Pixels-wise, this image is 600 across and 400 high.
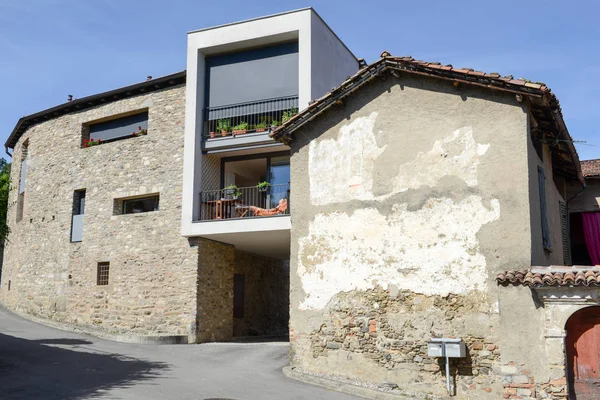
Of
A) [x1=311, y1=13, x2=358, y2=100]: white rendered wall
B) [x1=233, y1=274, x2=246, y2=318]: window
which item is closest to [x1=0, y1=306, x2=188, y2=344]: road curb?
[x1=233, y1=274, x2=246, y2=318]: window

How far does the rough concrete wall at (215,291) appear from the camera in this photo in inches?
738

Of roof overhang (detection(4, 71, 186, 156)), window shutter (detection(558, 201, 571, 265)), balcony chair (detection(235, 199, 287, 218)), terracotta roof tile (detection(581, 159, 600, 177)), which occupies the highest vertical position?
roof overhang (detection(4, 71, 186, 156))

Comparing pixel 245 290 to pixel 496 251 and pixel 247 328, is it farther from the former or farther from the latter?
pixel 496 251

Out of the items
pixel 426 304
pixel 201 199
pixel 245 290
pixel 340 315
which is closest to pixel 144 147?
pixel 201 199

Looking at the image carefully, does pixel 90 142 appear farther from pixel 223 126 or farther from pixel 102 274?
pixel 223 126

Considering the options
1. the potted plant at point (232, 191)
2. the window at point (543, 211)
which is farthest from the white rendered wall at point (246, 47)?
the window at point (543, 211)

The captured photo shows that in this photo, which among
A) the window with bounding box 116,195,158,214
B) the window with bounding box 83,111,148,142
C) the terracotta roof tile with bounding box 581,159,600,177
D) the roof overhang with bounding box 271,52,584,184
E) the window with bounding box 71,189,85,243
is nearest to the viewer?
the roof overhang with bounding box 271,52,584,184

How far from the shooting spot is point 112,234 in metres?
20.7

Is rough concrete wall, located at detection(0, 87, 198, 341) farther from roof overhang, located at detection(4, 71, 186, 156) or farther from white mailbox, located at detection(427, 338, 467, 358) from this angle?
white mailbox, located at detection(427, 338, 467, 358)

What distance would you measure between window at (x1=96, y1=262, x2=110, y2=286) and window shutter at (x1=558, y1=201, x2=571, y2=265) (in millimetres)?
14401

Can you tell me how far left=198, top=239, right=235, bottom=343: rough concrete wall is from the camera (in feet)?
61.5

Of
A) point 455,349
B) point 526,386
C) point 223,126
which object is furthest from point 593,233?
point 223,126

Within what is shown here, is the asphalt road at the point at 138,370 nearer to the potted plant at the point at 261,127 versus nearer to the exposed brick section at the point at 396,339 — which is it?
the exposed brick section at the point at 396,339

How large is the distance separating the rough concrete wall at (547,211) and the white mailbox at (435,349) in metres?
2.33
